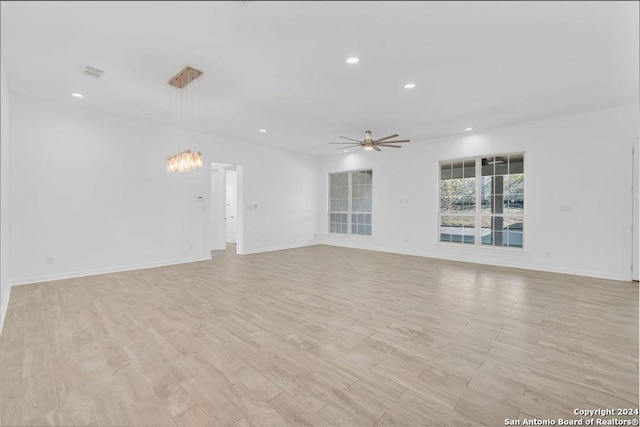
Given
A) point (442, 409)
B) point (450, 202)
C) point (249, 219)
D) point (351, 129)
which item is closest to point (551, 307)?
point (442, 409)

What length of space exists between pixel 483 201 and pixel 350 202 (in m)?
4.04

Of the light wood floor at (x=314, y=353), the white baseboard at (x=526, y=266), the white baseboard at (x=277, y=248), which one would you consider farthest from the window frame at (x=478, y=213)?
the white baseboard at (x=277, y=248)

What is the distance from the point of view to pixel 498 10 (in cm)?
249

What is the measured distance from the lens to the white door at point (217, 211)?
28.8ft

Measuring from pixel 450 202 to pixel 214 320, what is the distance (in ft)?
20.7

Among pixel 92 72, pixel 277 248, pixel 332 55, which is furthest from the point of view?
Result: pixel 277 248

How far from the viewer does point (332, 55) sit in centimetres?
324

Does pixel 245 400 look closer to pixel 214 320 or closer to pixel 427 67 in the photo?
pixel 214 320

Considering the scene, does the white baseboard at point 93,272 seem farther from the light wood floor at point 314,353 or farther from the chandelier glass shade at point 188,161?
the chandelier glass shade at point 188,161

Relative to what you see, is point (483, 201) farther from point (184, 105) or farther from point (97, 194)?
point (97, 194)

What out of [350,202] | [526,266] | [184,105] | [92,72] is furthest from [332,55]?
[350,202]

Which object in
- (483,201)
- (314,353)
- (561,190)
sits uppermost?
(561,190)

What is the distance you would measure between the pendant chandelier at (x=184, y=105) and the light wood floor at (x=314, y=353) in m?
1.94

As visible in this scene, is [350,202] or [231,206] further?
[231,206]
